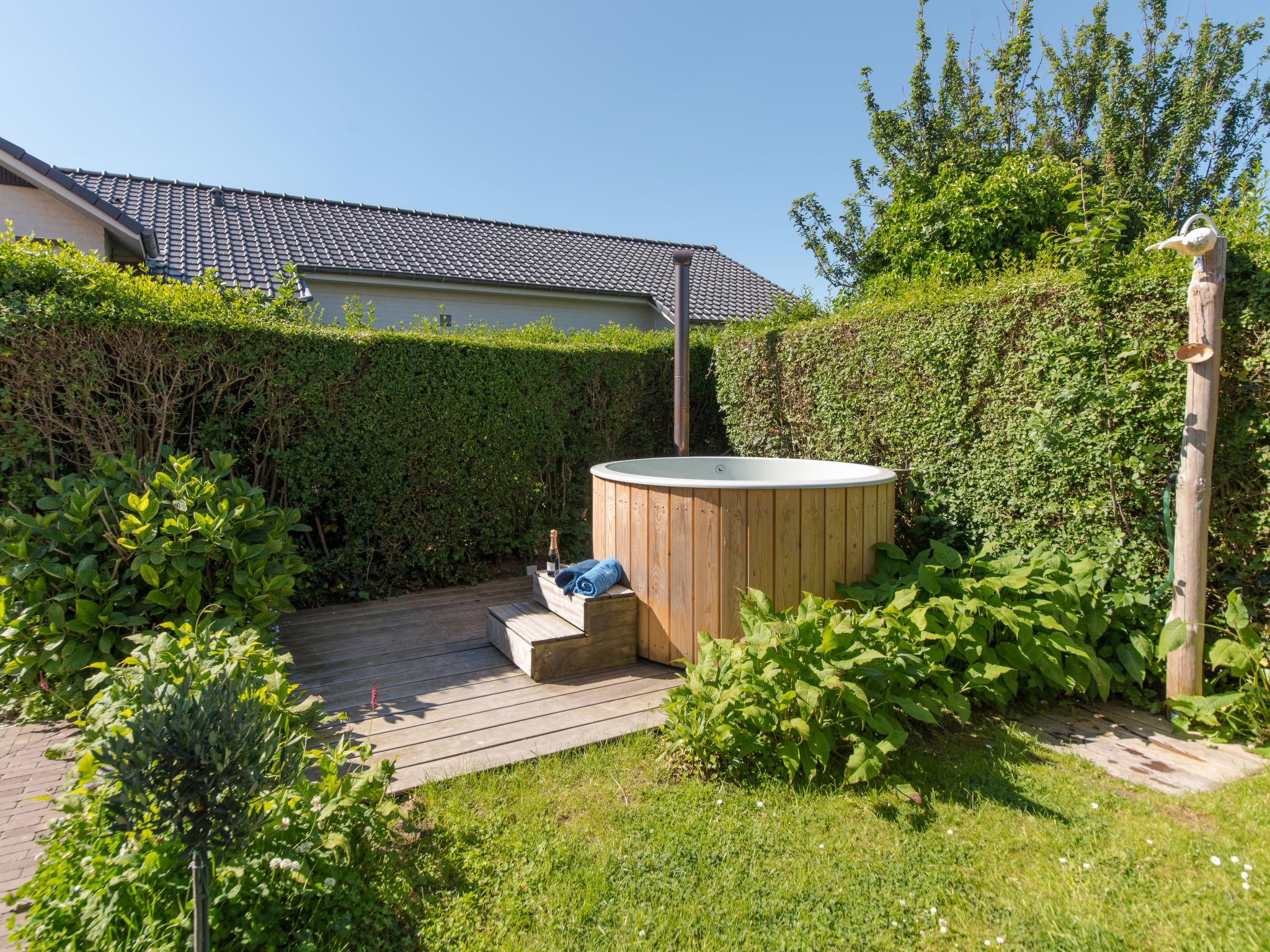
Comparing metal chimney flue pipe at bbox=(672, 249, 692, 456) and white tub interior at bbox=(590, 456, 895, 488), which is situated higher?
metal chimney flue pipe at bbox=(672, 249, 692, 456)

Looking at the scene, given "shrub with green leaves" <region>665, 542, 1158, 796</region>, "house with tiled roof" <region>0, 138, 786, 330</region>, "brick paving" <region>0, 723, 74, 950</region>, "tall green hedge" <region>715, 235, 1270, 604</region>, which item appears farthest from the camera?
"house with tiled roof" <region>0, 138, 786, 330</region>

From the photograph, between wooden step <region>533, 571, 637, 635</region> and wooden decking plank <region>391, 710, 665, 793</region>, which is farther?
wooden step <region>533, 571, 637, 635</region>

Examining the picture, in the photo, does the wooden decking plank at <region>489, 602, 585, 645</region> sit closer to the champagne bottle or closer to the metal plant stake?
the champagne bottle

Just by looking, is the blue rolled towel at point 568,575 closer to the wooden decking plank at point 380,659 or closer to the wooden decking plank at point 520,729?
the wooden decking plank at point 380,659

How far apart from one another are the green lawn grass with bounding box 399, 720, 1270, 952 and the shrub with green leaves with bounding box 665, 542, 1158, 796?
165 millimetres

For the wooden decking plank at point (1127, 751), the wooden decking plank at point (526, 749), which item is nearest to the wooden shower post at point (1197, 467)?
the wooden decking plank at point (1127, 751)

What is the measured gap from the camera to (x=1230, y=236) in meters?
2.80

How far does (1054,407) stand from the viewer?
326cm

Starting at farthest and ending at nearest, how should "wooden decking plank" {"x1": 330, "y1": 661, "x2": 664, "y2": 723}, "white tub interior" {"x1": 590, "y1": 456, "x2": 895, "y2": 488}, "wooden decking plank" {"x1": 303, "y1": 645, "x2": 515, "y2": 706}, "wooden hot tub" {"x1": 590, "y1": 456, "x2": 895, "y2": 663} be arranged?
"white tub interior" {"x1": 590, "y1": 456, "x2": 895, "y2": 488}, "wooden hot tub" {"x1": 590, "y1": 456, "x2": 895, "y2": 663}, "wooden decking plank" {"x1": 303, "y1": 645, "x2": 515, "y2": 706}, "wooden decking plank" {"x1": 330, "y1": 661, "x2": 664, "y2": 723}

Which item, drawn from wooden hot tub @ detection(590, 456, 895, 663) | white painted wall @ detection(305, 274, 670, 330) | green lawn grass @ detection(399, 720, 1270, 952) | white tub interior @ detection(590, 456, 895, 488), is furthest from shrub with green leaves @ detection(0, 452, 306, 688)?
white painted wall @ detection(305, 274, 670, 330)

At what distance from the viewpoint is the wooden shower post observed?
258cm

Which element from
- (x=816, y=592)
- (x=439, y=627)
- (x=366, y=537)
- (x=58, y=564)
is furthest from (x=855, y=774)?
(x=366, y=537)

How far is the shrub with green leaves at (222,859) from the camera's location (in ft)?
4.53

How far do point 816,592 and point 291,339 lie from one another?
364 centimetres
